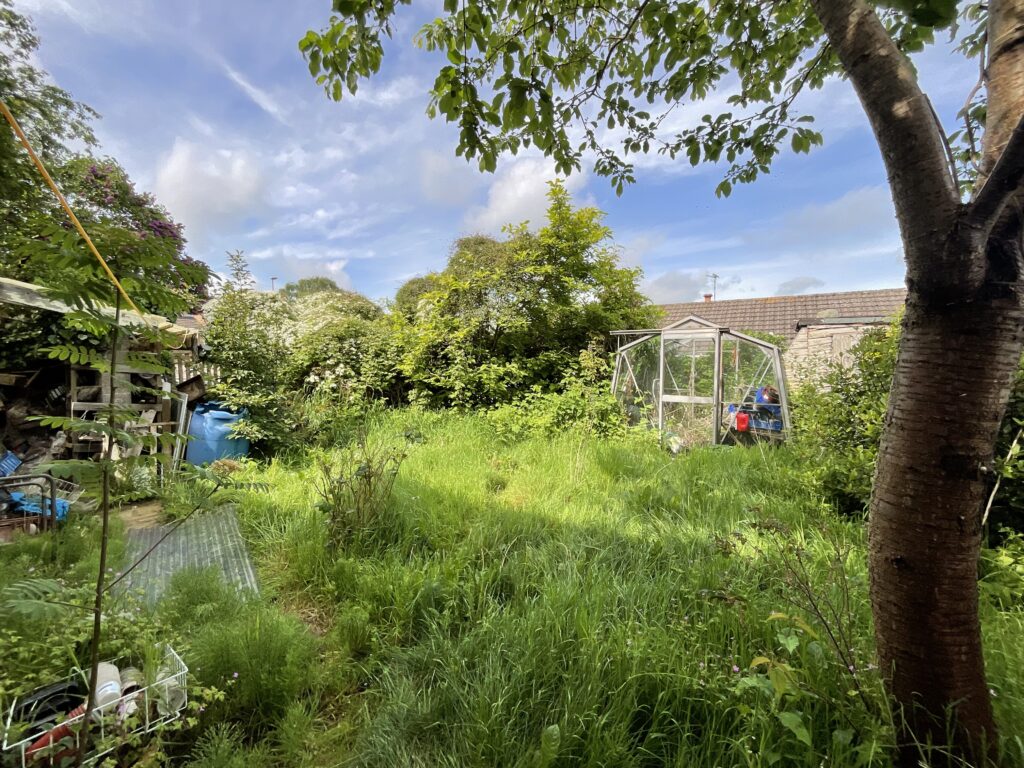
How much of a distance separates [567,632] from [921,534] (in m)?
1.43

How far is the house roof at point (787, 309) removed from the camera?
13.9m

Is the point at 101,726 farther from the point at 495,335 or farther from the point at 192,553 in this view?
the point at 495,335

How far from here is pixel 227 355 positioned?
614 cm

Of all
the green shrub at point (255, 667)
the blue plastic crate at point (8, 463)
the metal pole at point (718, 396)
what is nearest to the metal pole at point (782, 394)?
the metal pole at point (718, 396)

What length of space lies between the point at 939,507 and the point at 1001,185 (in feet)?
2.61

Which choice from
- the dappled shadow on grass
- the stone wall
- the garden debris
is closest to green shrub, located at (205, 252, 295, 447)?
the garden debris

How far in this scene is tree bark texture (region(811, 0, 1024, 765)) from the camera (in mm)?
1029

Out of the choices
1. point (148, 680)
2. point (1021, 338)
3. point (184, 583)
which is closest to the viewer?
point (1021, 338)

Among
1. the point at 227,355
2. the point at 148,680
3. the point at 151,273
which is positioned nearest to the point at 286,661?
the point at 148,680

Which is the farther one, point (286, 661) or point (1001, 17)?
point (286, 661)

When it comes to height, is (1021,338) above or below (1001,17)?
below

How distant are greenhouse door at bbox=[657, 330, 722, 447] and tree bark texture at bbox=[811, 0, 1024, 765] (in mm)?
5170

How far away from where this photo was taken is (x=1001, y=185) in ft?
3.12

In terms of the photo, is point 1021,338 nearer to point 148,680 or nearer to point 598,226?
point 148,680
